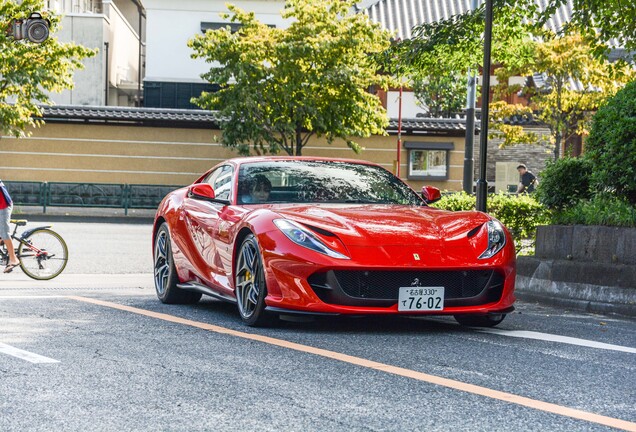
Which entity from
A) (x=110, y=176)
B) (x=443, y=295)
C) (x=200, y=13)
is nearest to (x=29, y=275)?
(x=443, y=295)

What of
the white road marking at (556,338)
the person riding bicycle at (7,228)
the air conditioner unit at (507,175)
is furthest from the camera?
the air conditioner unit at (507,175)

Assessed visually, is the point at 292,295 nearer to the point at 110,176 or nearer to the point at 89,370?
the point at 89,370

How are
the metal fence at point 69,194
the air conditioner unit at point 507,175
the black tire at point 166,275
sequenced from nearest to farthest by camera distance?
the black tire at point 166,275
the air conditioner unit at point 507,175
the metal fence at point 69,194

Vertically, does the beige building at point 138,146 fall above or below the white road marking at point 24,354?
above

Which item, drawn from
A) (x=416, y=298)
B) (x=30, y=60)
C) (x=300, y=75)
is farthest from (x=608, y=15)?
(x=30, y=60)

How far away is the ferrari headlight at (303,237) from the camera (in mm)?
7555

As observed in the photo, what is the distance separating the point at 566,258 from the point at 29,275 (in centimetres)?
660

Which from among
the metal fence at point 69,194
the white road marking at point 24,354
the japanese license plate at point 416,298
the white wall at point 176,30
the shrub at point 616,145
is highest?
the white wall at point 176,30

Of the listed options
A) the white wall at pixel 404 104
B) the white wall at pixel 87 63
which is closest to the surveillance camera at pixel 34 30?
the white wall at pixel 87 63

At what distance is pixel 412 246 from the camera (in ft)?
24.9

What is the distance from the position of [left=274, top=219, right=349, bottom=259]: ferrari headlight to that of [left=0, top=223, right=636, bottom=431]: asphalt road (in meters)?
0.58

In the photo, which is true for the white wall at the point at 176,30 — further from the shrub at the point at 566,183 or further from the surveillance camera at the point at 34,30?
the shrub at the point at 566,183

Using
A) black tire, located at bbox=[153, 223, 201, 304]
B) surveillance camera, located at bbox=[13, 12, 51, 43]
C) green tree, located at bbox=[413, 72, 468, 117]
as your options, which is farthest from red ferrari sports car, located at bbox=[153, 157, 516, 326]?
green tree, located at bbox=[413, 72, 468, 117]

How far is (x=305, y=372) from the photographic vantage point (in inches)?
235
